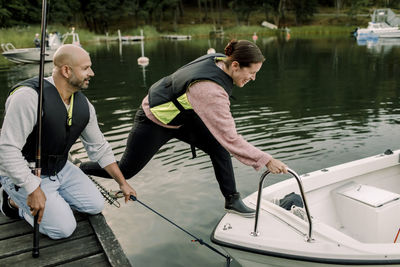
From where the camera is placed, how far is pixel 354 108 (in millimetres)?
10547

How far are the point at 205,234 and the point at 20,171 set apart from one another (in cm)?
250

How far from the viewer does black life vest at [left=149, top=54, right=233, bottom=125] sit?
298cm

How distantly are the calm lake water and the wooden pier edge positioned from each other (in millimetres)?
1027

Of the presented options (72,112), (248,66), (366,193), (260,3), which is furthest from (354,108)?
(260,3)

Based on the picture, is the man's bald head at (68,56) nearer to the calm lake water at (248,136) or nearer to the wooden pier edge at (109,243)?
the wooden pier edge at (109,243)

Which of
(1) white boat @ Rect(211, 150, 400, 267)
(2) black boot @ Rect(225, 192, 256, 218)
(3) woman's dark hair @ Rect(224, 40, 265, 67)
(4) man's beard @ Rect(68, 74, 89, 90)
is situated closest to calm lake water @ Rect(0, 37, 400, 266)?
(2) black boot @ Rect(225, 192, 256, 218)

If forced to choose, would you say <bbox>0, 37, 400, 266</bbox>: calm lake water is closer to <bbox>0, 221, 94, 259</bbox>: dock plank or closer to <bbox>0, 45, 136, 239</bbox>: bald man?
<bbox>0, 221, 94, 259</bbox>: dock plank

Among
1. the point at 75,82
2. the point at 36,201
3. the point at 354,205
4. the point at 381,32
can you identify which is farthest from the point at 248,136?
the point at 381,32

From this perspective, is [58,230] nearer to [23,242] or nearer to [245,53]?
[23,242]

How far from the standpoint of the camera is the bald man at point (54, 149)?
2611 millimetres

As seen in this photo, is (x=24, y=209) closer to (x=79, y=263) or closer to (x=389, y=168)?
(x=79, y=263)

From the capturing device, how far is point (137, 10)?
59688 mm

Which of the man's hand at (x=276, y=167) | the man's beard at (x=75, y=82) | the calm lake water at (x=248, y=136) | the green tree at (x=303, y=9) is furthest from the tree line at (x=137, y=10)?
the man's hand at (x=276, y=167)

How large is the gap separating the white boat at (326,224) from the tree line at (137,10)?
50.7 meters
